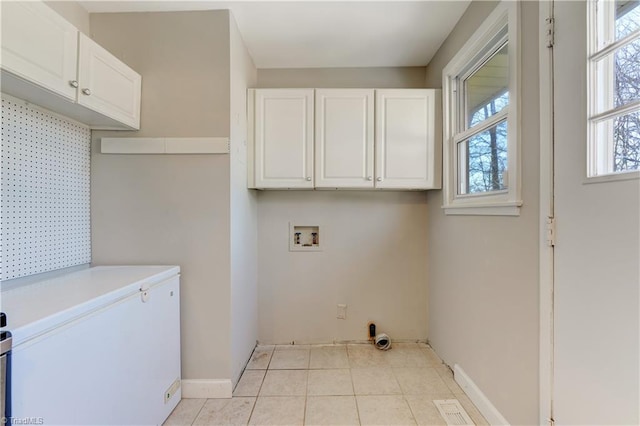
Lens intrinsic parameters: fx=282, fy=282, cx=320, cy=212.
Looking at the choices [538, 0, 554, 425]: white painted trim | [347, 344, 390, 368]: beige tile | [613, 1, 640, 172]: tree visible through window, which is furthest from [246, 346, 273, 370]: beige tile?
[613, 1, 640, 172]: tree visible through window

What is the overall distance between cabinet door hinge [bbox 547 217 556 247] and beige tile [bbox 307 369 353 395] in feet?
4.89

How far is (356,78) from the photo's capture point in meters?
2.57

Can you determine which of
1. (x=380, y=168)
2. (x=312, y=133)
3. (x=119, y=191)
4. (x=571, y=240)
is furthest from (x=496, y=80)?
(x=119, y=191)

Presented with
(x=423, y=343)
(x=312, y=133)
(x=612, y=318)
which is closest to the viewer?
(x=612, y=318)

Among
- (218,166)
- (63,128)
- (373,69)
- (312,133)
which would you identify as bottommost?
(218,166)

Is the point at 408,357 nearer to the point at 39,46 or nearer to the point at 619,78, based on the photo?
the point at 619,78

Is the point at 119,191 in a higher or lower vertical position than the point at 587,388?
higher

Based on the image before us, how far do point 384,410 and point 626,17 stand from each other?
212cm

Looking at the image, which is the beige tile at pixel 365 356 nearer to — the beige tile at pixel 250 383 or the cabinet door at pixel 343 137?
the beige tile at pixel 250 383

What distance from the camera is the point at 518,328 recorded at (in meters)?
1.38

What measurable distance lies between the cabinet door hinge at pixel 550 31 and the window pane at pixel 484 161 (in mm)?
420

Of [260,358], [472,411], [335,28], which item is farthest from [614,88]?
[260,358]

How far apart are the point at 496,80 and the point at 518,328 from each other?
4.60 feet

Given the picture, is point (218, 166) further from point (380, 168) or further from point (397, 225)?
point (397, 225)
